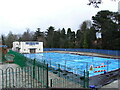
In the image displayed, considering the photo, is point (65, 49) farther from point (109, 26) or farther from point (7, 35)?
point (7, 35)

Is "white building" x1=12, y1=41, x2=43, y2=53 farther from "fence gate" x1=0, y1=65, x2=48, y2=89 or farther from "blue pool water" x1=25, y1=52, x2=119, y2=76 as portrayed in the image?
"fence gate" x1=0, y1=65, x2=48, y2=89

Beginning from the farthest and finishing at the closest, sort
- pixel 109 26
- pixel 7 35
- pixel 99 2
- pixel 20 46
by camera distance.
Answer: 1. pixel 7 35
2. pixel 20 46
3. pixel 109 26
4. pixel 99 2

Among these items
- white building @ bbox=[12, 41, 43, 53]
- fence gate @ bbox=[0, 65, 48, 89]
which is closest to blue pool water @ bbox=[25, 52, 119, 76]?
fence gate @ bbox=[0, 65, 48, 89]

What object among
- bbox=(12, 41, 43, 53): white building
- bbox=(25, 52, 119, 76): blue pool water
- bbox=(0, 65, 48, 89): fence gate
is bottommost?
bbox=(25, 52, 119, 76): blue pool water

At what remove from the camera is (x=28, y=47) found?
133ft

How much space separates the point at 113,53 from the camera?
92.5 ft

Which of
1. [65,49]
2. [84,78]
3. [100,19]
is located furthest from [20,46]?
[84,78]

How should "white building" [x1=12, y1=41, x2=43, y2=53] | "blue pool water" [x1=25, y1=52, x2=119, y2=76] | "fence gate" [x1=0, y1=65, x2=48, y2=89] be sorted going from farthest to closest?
1. "white building" [x1=12, y1=41, x2=43, y2=53]
2. "blue pool water" [x1=25, y1=52, x2=119, y2=76]
3. "fence gate" [x1=0, y1=65, x2=48, y2=89]

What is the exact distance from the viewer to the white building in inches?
1569

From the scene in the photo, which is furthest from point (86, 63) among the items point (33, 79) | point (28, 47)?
point (28, 47)

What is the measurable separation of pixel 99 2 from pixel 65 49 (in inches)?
1554

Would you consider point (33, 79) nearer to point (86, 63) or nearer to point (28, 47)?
point (86, 63)

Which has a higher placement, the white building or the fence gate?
the white building

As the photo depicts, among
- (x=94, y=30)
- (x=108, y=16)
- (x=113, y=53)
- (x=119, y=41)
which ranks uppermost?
(x=108, y=16)
